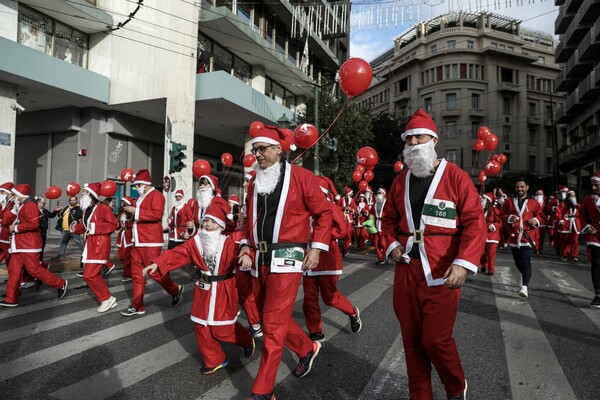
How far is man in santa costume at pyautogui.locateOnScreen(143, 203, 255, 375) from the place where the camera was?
11.6ft

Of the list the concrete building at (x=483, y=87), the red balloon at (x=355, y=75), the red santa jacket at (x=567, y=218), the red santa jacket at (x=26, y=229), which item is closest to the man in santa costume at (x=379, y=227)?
the red balloon at (x=355, y=75)

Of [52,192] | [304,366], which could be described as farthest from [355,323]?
[52,192]

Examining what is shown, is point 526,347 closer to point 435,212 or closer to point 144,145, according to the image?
point 435,212

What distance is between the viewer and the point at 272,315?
9.58ft

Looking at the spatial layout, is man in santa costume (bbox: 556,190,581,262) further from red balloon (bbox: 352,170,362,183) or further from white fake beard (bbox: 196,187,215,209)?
white fake beard (bbox: 196,187,215,209)

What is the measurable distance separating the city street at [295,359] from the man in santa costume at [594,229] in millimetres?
384

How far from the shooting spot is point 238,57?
20359mm

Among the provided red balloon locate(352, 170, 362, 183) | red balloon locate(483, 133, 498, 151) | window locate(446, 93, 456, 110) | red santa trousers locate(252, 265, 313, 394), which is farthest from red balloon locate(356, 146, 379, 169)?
window locate(446, 93, 456, 110)

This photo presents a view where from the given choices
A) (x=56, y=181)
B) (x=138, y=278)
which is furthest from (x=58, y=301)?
(x=56, y=181)

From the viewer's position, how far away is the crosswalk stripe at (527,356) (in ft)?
10.5

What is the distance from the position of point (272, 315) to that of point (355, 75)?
5.07 metres

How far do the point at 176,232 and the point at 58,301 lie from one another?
9.50ft

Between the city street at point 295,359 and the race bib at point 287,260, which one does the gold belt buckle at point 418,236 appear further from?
the city street at point 295,359

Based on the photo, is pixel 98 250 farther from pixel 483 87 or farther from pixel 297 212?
pixel 483 87
